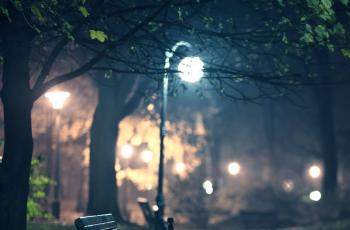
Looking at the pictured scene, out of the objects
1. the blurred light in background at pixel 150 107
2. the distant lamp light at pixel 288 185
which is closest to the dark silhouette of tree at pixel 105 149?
the blurred light in background at pixel 150 107

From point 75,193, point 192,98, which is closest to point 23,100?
point 192,98

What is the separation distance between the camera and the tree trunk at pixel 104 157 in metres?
19.1

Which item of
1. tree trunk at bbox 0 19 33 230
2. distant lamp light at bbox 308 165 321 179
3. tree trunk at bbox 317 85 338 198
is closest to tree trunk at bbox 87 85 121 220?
tree trunk at bbox 0 19 33 230

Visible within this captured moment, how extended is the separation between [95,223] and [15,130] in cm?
253

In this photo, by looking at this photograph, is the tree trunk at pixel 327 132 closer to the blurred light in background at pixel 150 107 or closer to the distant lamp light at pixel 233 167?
the blurred light in background at pixel 150 107

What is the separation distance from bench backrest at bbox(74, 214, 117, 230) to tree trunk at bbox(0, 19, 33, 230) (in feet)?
5.17

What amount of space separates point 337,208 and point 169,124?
10.4 m

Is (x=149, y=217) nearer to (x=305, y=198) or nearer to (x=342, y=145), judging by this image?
(x=305, y=198)

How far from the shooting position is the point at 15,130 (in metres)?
9.62

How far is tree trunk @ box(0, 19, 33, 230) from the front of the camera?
9.38m

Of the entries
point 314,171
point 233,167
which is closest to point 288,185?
point 233,167

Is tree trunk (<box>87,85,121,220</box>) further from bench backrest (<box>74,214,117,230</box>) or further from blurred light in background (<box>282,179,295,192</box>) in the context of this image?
blurred light in background (<box>282,179,295,192</box>)

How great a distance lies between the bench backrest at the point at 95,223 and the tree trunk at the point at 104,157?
10.1m

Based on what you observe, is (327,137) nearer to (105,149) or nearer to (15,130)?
(105,149)
